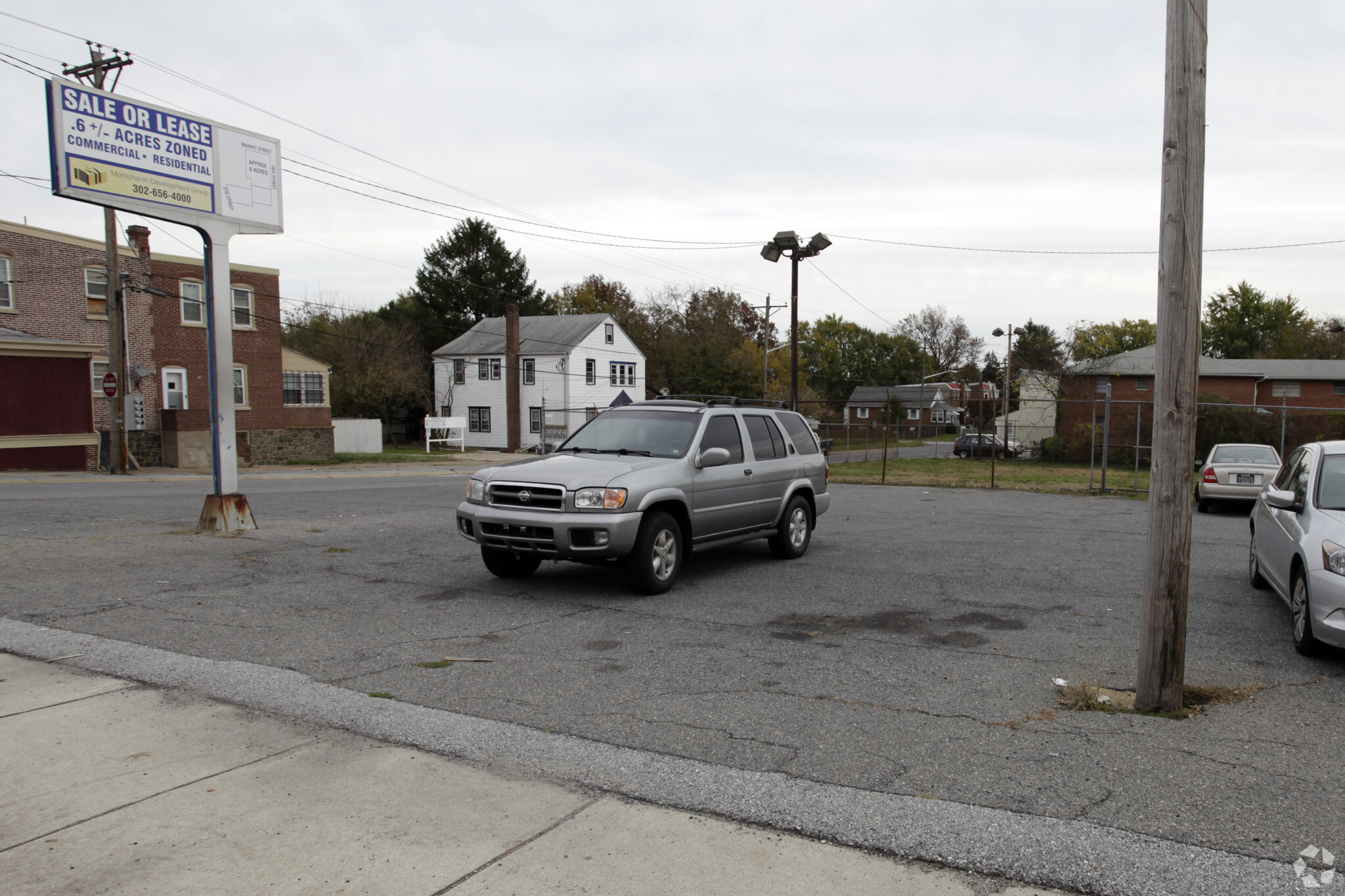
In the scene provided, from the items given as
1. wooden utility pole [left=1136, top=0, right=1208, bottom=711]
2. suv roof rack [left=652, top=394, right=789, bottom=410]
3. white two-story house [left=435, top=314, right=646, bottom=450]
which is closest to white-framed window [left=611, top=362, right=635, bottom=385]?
white two-story house [left=435, top=314, right=646, bottom=450]

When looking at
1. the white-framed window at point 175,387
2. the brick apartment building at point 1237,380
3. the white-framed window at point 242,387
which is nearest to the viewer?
the white-framed window at point 175,387

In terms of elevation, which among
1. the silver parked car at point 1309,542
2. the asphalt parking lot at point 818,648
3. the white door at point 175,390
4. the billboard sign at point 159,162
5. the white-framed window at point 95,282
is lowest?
the asphalt parking lot at point 818,648

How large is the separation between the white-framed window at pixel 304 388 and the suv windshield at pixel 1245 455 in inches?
1305

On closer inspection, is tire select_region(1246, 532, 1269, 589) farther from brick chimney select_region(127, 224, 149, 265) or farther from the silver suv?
brick chimney select_region(127, 224, 149, 265)

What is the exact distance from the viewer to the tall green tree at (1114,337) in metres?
76.6

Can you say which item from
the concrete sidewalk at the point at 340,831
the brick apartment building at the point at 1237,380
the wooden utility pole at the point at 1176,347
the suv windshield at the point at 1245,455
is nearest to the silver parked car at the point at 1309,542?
the wooden utility pole at the point at 1176,347

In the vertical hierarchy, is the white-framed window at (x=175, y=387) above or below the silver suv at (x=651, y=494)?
above

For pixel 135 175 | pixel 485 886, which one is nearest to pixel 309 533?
pixel 135 175

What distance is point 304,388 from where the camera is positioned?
38.9 meters

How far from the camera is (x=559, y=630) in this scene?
22.8 ft

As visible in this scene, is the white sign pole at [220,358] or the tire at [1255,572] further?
the white sign pole at [220,358]

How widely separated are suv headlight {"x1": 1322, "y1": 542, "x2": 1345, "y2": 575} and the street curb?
11.2ft

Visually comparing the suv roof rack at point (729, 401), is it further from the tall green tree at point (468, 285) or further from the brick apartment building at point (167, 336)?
the tall green tree at point (468, 285)

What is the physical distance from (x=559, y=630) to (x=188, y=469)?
27.3 m
